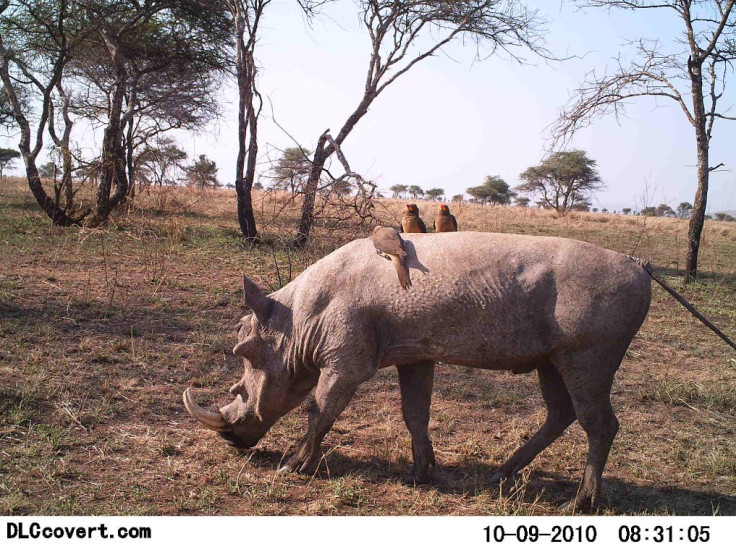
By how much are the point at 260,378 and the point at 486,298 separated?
159cm

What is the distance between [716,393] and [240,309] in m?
5.30

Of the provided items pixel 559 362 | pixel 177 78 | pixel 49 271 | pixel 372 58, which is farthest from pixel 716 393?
pixel 177 78

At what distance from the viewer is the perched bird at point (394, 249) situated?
3.78 metres

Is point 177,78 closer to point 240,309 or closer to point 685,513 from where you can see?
point 240,309

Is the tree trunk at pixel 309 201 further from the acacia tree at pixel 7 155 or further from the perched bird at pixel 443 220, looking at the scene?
the acacia tree at pixel 7 155

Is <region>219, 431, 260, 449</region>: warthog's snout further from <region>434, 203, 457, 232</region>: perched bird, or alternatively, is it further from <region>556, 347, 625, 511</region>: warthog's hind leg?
<region>434, 203, 457, 232</region>: perched bird

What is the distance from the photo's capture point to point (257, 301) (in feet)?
13.6

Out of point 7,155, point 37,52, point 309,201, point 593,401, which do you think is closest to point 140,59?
point 37,52

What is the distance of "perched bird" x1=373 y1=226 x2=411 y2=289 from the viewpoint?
3.78 m

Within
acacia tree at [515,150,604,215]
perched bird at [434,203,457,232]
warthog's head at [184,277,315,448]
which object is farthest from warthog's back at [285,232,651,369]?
acacia tree at [515,150,604,215]

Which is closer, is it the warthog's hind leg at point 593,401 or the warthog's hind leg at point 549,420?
the warthog's hind leg at point 593,401

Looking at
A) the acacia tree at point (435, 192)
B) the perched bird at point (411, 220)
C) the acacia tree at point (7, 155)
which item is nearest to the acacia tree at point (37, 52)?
the perched bird at point (411, 220)

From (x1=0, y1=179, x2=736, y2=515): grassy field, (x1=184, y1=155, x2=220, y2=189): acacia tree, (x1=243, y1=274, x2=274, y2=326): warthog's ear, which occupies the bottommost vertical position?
(x1=0, y1=179, x2=736, y2=515): grassy field

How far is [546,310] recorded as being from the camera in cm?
355
